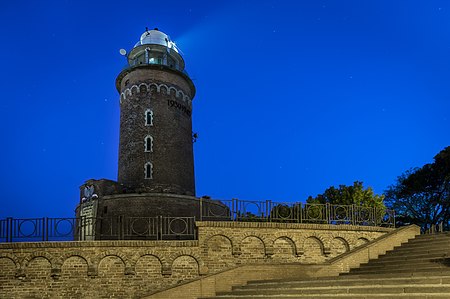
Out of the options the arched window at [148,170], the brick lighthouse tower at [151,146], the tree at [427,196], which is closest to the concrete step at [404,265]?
the brick lighthouse tower at [151,146]

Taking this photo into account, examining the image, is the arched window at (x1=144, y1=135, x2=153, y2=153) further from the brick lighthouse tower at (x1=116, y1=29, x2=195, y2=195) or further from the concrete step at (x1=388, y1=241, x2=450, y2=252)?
the concrete step at (x1=388, y1=241, x2=450, y2=252)

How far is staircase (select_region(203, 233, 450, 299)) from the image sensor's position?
995 centimetres

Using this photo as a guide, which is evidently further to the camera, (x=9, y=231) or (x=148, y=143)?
(x=148, y=143)

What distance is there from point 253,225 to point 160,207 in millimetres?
9217

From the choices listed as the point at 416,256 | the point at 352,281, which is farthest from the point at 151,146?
the point at 352,281

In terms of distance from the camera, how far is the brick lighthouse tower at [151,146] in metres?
25.0

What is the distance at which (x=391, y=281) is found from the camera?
10.6m

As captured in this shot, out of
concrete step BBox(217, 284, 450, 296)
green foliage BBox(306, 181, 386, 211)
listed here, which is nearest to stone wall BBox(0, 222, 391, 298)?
concrete step BBox(217, 284, 450, 296)

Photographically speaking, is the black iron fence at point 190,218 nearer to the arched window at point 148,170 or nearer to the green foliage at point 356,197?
the arched window at point 148,170

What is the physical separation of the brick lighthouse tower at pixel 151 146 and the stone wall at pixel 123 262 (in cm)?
882

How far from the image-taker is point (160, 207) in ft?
81.5

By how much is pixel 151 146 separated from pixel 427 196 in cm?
2677

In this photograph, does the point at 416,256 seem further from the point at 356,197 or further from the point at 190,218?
the point at 356,197

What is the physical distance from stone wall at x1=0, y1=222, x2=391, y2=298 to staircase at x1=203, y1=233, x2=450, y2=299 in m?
2.27
